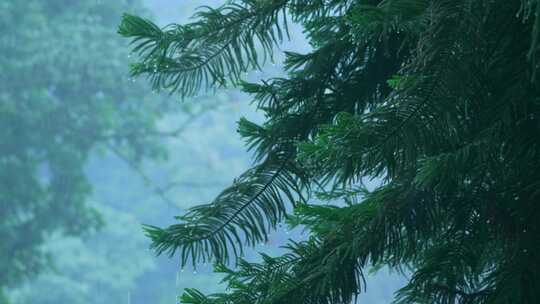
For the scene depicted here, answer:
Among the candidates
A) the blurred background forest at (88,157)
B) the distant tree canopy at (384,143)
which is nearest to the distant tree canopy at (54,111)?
the blurred background forest at (88,157)

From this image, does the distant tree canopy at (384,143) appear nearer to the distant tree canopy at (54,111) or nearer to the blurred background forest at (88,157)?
the blurred background forest at (88,157)

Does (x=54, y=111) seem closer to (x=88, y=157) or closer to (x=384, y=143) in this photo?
(x=88, y=157)

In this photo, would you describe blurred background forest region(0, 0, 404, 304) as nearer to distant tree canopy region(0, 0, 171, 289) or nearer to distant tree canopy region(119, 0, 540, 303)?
distant tree canopy region(0, 0, 171, 289)

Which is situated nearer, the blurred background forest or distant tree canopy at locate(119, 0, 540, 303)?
distant tree canopy at locate(119, 0, 540, 303)

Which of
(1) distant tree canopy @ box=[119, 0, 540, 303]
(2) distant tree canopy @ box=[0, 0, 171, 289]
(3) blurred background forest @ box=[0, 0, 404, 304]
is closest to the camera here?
(1) distant tree canopy @ box=[119, 0, 540, 303]

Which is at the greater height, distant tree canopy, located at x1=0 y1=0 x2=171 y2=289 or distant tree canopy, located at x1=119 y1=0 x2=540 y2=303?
distant tree canopy, located at x1=0 y1=0 x2=171 y2=289

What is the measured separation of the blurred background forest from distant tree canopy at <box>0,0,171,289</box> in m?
0.01

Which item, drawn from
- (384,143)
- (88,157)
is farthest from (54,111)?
(384,143)

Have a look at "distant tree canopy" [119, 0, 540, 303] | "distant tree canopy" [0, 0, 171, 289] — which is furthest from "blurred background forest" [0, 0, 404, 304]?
"distant tree canopy" [119, 0, 540, 303]

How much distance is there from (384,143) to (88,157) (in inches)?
436

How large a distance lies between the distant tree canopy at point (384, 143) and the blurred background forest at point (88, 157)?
8491 millimetres

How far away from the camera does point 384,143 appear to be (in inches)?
42.1

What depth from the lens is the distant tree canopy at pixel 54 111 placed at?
1022 centimetres

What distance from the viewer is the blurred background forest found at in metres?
10.5
